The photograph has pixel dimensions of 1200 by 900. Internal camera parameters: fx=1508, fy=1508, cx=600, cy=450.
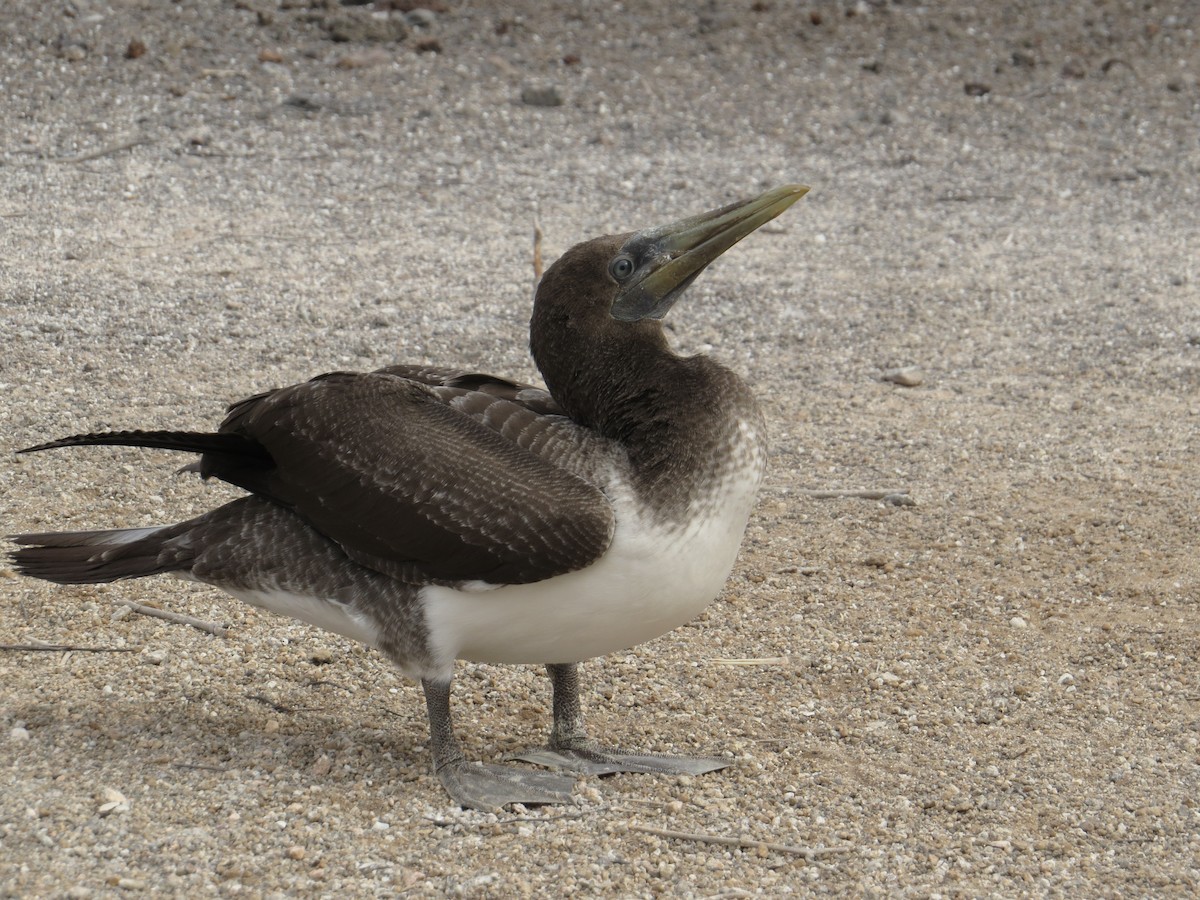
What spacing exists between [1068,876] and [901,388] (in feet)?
14.4

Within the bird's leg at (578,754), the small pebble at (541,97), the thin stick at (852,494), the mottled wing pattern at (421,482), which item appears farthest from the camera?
the small pebble at (541,97)

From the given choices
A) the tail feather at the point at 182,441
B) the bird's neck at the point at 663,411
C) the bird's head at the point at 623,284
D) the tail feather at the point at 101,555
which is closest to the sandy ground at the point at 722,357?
the tail feather at the point at 101,555

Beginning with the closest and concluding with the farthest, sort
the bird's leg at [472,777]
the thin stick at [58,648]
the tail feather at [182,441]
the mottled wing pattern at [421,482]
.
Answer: the mottled wing pattern at [421,482], the bird's leg at [472,777], the tail feather at [182,441], the thin stick at [58,648]

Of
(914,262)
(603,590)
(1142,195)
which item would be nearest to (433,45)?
(914,262)

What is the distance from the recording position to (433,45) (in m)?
13.0

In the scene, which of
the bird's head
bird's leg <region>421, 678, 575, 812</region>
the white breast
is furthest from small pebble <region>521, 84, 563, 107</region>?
bird's leg <region>421, 678, 575, 812</region>

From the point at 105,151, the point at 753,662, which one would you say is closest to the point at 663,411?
the point at 753,662

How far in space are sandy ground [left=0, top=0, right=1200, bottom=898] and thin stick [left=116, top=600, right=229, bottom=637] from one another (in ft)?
0.19

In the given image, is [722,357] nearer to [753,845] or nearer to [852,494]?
[852,494]

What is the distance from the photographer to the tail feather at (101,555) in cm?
504

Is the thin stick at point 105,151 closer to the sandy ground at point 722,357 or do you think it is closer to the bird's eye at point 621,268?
the sandy ground at point 722,357

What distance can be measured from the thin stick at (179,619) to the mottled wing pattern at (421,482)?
905mm

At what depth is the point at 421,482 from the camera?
15.2 feet

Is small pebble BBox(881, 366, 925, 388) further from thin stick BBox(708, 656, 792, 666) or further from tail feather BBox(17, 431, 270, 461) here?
tail feather BBox(17, 431, 270, 461)
